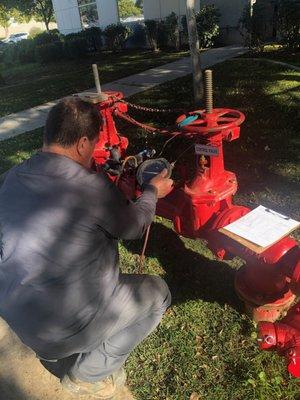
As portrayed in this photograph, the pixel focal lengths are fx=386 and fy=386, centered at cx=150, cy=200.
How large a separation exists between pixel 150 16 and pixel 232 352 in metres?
15.5

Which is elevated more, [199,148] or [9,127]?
[199,148]

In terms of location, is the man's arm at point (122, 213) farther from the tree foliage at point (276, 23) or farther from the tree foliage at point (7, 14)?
the tree foliage at point (7, 14)

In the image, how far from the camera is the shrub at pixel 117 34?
54.3 feet

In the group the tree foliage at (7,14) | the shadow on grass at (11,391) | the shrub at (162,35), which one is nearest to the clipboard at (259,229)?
the shadow on grass at (11,391)

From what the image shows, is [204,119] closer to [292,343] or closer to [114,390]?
[292,343]

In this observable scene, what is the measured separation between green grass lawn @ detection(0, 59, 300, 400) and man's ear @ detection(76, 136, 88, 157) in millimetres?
1519

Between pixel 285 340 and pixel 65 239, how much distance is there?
4.19ft

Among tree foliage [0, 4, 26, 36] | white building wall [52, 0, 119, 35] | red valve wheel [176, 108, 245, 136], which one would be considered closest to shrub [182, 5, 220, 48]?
white building wall [52, 0, 119, 35]

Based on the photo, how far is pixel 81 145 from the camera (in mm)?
1827

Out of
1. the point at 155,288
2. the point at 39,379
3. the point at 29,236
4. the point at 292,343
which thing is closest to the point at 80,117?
the point at 29,236

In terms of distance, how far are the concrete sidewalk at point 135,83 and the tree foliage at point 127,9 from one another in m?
6.78

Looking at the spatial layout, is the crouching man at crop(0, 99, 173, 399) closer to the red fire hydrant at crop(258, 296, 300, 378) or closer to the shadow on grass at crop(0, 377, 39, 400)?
the shadow on grass at crop(0, 377, 39, 400)

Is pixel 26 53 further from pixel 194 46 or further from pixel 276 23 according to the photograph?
pixel 194 46

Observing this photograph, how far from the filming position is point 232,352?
8.30ft
